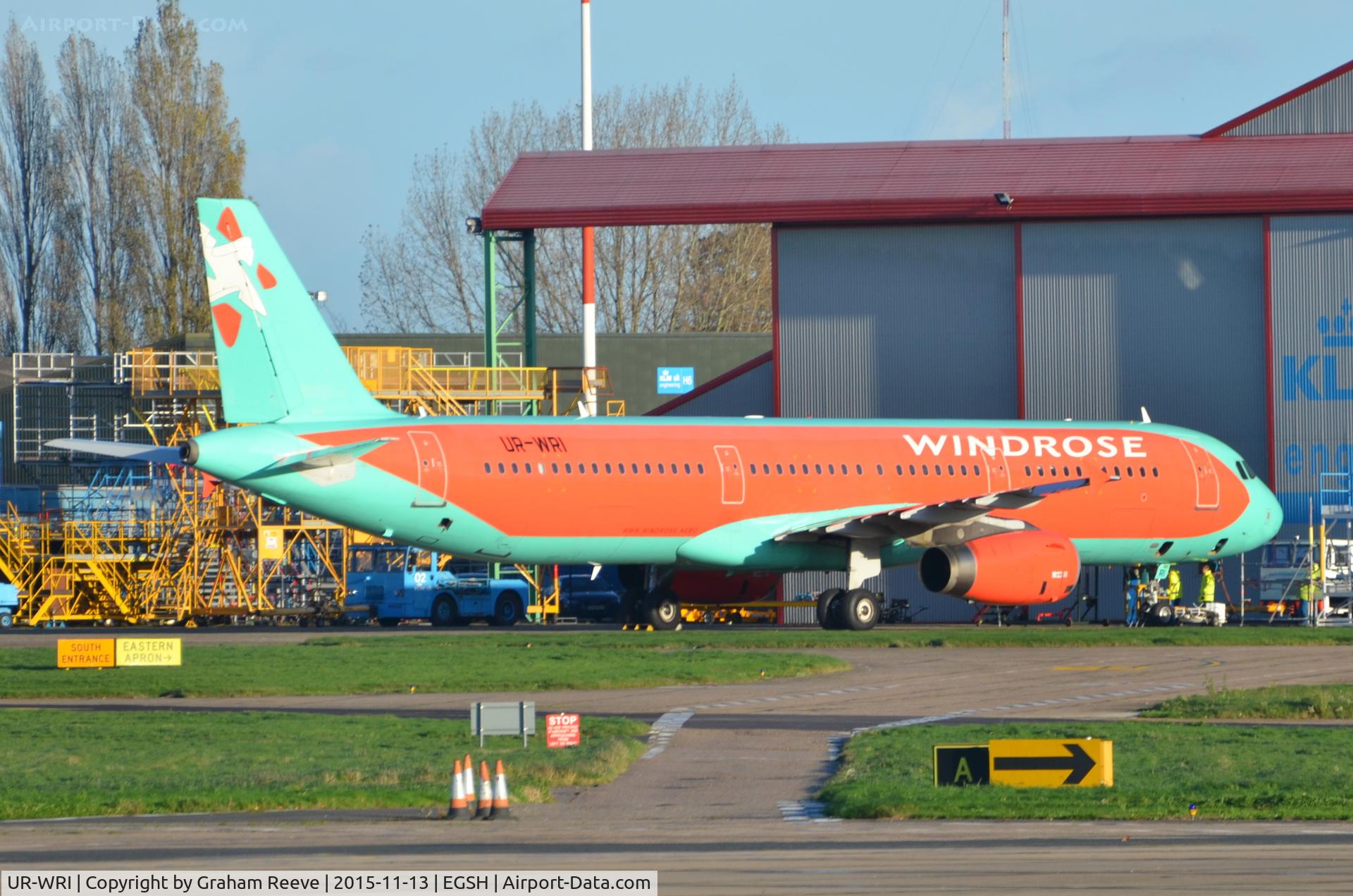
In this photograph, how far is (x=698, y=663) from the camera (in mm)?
27188

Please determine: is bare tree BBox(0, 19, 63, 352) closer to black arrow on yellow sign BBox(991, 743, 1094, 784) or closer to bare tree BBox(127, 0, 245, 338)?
bare tree BBox(127, 0, 245, 338)

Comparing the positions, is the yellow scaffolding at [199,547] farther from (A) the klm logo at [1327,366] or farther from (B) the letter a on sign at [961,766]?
(B) the letter a on sign at [961,766]

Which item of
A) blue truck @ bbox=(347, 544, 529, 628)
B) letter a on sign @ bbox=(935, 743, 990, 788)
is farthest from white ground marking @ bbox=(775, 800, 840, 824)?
blue truck @ bbox=(347, 544, 529, 628)

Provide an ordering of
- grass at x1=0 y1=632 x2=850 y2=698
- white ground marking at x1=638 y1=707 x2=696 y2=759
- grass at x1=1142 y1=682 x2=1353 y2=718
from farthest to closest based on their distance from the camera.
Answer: grass at x1=0 y1=632 x2=850 y2=698, grass at x1=1142 y1=682 x2=1353 y2=718, white ground marking at x1=638 y1=707 x2=696 y2=759

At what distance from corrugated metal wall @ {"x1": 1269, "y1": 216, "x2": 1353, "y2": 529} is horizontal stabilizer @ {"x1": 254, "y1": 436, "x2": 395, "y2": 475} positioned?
24.2 meters

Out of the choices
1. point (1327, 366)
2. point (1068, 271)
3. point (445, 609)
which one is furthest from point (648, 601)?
point (1327, 366)

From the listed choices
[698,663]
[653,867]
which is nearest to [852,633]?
[698,663]

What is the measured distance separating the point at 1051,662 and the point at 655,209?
21.7 m

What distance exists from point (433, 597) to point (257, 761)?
2733cm

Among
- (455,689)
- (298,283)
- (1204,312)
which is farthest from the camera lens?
(1204,312)

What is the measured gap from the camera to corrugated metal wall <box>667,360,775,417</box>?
48594 mm

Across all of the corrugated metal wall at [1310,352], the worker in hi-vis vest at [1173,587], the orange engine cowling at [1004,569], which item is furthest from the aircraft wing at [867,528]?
the corrugated metal wall at [1310,352]

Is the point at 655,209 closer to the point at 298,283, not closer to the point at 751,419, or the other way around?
the point at 751,419

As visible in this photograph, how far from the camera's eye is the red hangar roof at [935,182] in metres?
45.1
